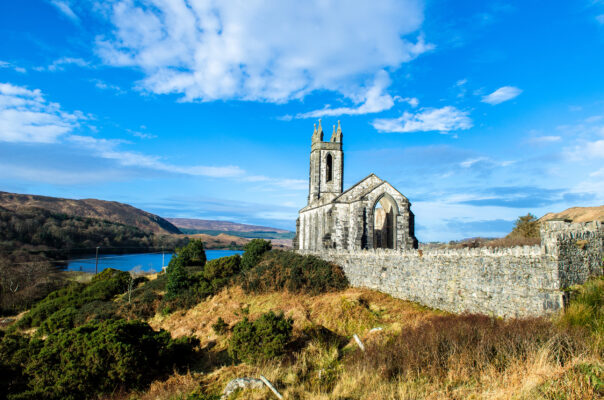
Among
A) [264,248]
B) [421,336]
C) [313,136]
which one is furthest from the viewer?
[313,136]

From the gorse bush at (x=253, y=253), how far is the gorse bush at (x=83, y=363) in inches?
488

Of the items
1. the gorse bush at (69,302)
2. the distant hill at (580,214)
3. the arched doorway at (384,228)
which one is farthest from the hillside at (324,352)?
the distant hill at (580,214)

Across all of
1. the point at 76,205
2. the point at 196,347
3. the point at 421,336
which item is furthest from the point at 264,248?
the point at 76,205

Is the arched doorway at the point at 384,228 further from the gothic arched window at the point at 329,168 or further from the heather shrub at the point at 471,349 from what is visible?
the heather shrub at the point at 471,349

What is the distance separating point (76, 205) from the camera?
135 meters

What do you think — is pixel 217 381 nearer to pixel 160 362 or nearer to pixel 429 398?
pixel 160 362

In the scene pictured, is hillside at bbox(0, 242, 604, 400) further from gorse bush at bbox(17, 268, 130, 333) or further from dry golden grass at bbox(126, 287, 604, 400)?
gorse bush at bbox(17, 268, 130, 333)

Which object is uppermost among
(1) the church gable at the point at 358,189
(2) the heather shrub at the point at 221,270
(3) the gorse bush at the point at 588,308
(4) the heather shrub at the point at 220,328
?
(1) the church gable at the point at 358,189

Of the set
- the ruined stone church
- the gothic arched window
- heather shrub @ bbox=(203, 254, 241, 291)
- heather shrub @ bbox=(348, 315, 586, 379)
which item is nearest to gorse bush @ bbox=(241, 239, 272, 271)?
heather shrub @ bbox=(203, 254, 241, 291)

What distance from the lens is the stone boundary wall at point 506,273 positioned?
29.1ft

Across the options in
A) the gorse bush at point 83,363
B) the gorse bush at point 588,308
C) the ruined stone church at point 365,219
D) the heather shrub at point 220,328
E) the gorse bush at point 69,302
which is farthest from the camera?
the ruined stone church at point 365,219

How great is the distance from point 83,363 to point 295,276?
11.0m

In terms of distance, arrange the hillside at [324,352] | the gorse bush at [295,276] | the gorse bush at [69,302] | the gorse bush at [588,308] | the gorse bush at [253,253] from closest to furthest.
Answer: the hillside at [324,352] < the gorse bush at [588,308] < the gorse bush at [295,276] < the gorse bush at [69,302] < the gorse bush at [253,253]

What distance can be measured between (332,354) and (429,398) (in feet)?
14.8
